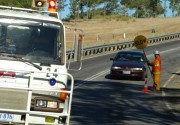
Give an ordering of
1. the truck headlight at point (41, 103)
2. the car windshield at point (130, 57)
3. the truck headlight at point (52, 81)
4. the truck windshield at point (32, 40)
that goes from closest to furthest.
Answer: the truck headlight at point (41, 103), the truck headlight at point (52, 81), the truck windshield at point (32, 40), the car windshield at point (130, 57)

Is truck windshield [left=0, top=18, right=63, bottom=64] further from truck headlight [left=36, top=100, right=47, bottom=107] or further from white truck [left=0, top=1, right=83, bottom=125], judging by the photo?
truck headlight [left=36, top=100, right=47, bottom=107]

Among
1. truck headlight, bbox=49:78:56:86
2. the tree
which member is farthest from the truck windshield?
the tree

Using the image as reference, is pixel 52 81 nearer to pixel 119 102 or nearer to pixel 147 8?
pixel 119 102

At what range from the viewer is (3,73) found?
33.5ft

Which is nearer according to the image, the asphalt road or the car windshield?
the asphalt road

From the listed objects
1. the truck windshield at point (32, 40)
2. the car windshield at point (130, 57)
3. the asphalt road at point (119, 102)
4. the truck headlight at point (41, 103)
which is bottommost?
the asphalt road at point (119, 102)

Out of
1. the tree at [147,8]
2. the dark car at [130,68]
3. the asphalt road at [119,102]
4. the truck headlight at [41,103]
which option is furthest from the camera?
the tree at [147,8]

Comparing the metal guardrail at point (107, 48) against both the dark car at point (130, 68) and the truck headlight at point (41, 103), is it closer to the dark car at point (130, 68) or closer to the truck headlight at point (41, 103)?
the dark car at point (130, 68)

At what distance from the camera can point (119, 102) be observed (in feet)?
67.8

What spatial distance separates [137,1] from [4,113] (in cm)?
14352

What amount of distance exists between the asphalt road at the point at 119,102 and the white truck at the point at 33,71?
3.92 metres

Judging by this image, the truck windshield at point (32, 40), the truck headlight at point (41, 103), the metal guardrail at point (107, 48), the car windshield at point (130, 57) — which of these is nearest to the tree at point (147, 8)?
the metal guardrail at point (107, 48)

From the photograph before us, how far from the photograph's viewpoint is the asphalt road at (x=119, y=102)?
635 inches

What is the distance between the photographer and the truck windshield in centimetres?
1091
